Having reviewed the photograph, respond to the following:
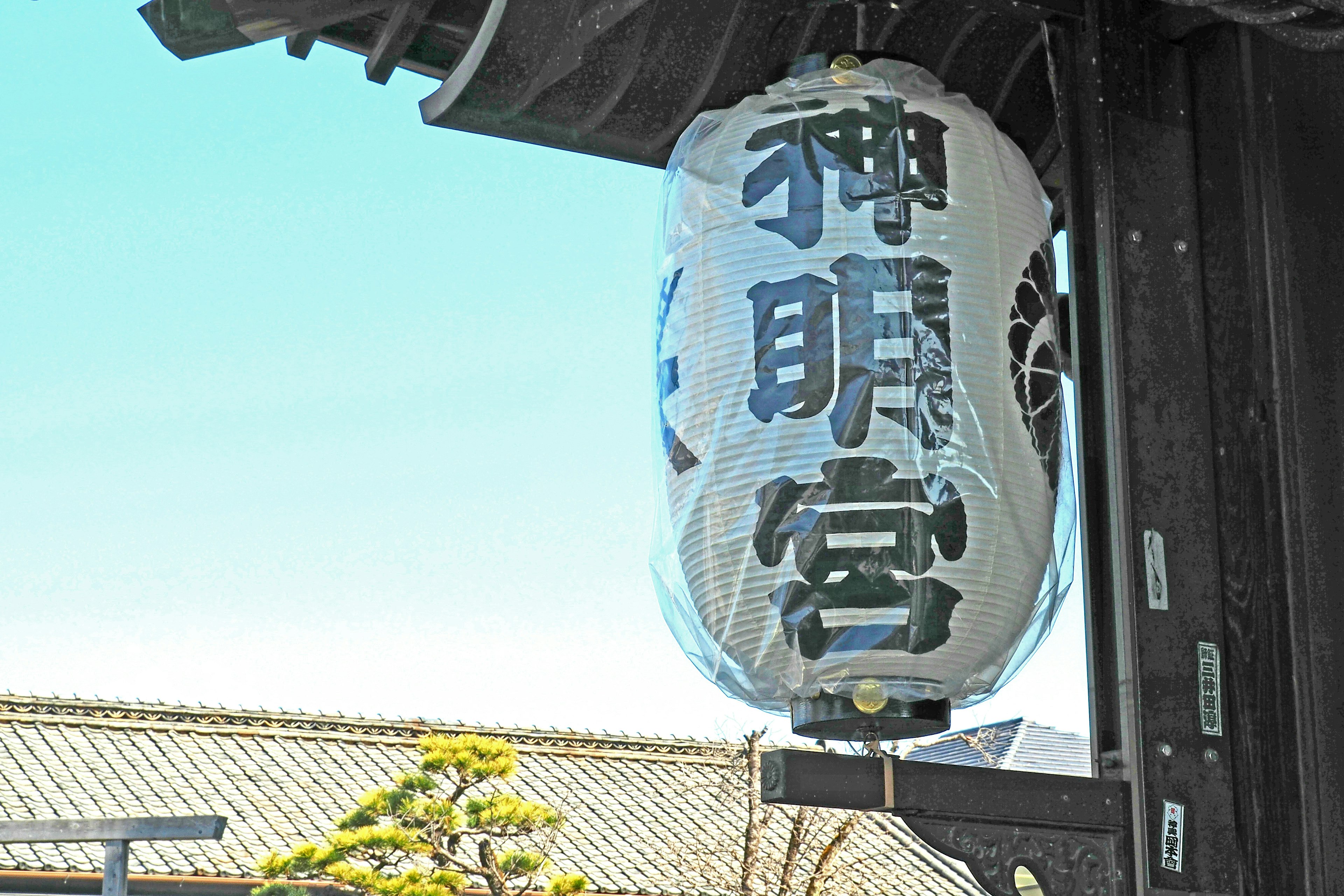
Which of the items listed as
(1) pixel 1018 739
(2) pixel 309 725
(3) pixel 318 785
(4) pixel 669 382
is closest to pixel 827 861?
(3) pixel 318 785

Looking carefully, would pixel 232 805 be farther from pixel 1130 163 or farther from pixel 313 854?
pixel 1130 163

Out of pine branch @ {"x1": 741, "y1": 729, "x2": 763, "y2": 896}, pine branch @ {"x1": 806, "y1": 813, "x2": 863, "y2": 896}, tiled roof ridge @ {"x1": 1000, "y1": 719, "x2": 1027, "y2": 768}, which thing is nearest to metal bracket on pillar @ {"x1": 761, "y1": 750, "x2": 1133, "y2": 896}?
pine branch @ {"x1": 806, "y1": 813, "x2": 863, "y2": 896}

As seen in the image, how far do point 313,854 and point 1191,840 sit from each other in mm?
6318

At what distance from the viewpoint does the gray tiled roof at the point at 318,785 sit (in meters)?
11.5

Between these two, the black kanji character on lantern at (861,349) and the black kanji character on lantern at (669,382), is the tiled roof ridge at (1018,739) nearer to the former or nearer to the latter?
the black kanji character on lantern at (669,382)

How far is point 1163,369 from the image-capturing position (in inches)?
79.4

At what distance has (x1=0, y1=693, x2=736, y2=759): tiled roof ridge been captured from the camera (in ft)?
43.1

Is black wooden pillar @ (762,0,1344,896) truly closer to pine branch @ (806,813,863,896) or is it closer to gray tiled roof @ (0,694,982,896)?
pine branch @ (806,813,863,896)

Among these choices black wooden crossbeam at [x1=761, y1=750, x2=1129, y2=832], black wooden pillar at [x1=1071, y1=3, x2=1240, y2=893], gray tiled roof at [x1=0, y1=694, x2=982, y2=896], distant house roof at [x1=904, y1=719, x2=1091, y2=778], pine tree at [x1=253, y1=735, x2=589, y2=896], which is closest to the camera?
black wooden crossbeam at [x1=761, y1=750, x2=1129, y2=832]

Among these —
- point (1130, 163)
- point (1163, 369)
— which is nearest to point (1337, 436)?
point (1163, 369)

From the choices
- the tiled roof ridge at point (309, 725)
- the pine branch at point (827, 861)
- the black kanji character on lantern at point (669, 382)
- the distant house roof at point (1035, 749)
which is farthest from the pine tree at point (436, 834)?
the distant house roof at point (1035, 749)

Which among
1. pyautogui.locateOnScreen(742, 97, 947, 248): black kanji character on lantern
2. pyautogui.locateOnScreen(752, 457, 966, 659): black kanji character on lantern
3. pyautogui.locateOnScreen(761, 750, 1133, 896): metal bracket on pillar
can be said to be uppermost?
pyautogui.locateOnScreen(742, 97, 947, 248): black kanji character on lantern

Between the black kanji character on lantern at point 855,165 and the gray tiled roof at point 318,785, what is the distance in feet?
29.2

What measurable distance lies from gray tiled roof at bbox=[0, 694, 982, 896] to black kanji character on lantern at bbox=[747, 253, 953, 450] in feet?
29.3
